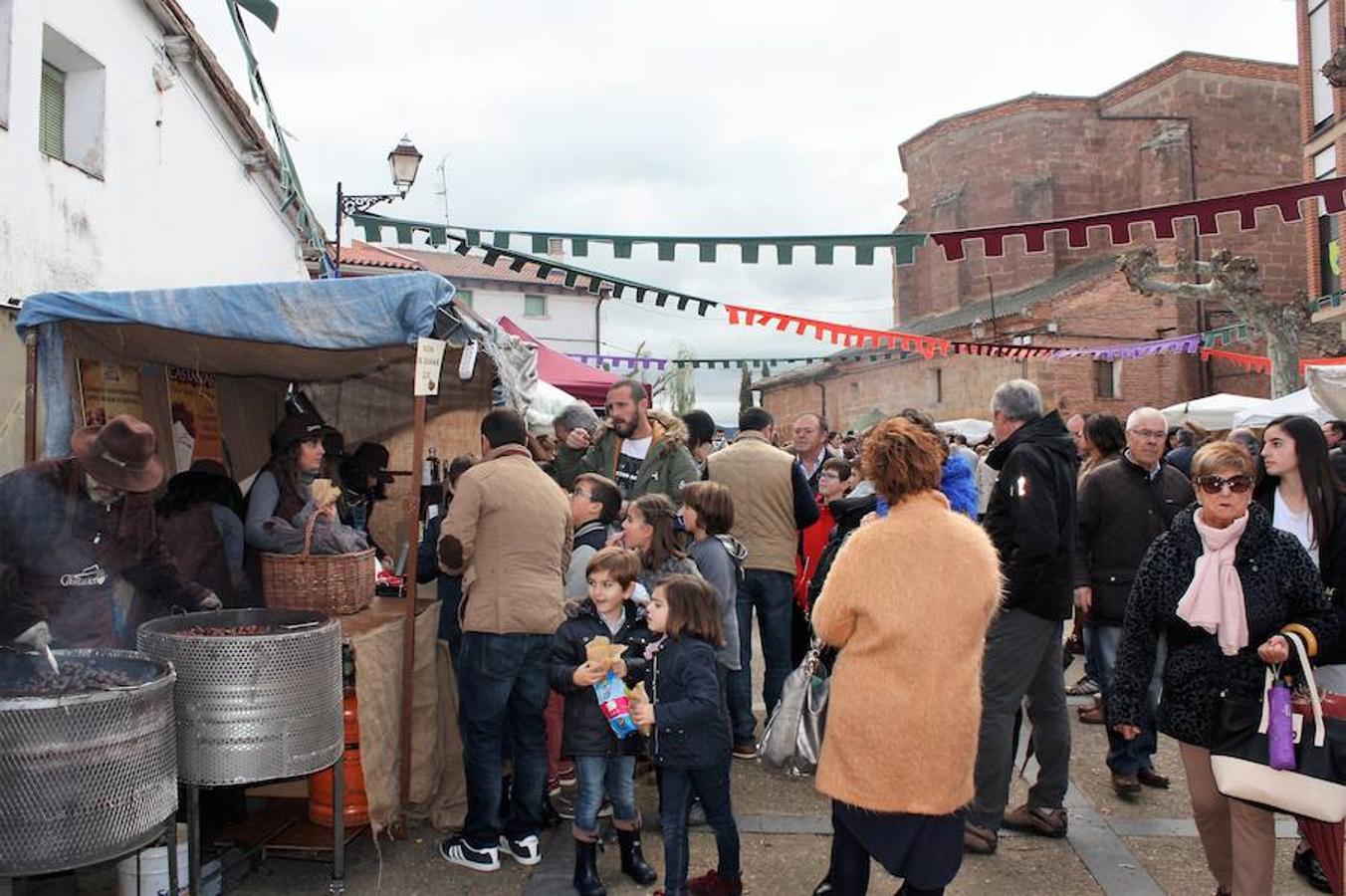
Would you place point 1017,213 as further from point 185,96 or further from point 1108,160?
point 185,96

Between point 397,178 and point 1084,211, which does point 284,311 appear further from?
point 1084,211

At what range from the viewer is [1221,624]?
3.54 m

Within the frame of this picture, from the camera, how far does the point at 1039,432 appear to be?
15.1 ft

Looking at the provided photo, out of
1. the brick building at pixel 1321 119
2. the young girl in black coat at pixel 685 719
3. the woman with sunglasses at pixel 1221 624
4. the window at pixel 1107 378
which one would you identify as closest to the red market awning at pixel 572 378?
the young girl in black coat at pixel 685 719

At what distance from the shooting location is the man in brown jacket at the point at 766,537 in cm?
605

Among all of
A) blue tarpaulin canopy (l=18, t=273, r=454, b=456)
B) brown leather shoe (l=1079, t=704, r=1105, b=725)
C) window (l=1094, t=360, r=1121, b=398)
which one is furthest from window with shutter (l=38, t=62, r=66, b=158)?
window (l=1094, t=360, r=1121, b=398)

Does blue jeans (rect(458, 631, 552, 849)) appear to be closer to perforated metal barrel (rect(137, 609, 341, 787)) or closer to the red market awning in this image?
perforated metal barrel (rect(137, 609, 341, 787))

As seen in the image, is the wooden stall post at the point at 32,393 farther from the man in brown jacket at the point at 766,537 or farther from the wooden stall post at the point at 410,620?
the man in brown jacket at the point at 766,537

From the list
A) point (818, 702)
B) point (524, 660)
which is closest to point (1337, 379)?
point (818, 702)

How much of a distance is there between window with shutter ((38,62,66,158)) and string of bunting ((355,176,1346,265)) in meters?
2.42

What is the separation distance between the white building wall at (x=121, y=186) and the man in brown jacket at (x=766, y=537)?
4.51 metres

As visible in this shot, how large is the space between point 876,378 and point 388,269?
2330cm

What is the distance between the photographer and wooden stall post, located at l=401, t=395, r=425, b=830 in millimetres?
4652

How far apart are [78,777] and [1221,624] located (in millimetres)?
3701
